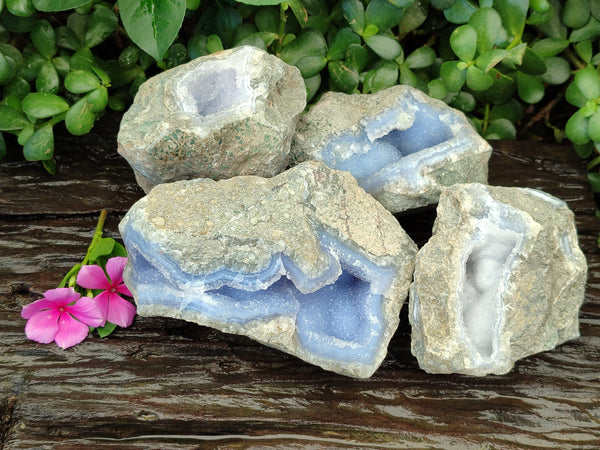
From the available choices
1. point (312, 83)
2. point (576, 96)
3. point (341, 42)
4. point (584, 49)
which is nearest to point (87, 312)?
point (312, 83)

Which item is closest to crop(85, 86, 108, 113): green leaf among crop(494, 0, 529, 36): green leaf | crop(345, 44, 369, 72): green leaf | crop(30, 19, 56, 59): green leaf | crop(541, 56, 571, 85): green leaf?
crop(30, 19, 56, 59): green leaf

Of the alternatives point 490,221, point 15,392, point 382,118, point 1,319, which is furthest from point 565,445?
point 1,319

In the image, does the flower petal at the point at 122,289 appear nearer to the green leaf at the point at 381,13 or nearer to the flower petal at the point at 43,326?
the flower petal at the point at 43,326

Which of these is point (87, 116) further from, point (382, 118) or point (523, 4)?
point (523, 4)

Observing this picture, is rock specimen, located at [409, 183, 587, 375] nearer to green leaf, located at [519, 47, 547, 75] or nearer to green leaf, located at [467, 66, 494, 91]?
green leaf, located at [467, 66, 494, 91]

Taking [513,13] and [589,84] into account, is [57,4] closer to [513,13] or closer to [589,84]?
[513,13]
